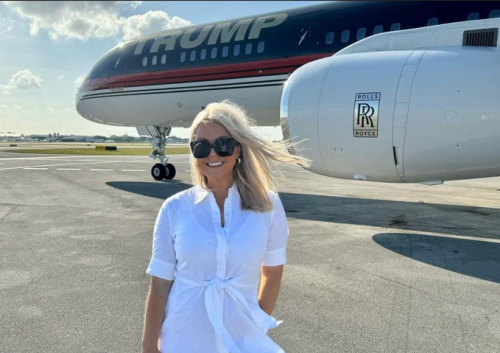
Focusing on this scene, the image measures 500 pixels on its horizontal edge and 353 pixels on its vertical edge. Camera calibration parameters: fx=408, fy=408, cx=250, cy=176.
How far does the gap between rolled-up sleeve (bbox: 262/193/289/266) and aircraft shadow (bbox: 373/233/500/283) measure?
3.71 m

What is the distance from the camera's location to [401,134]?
6082 millimetres

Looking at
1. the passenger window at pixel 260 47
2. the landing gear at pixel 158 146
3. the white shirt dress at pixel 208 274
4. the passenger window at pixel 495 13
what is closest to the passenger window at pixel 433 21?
the passenger window at pixel 495 13

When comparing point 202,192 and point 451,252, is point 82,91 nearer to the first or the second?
point 451,252

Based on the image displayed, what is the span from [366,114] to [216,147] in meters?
4.83

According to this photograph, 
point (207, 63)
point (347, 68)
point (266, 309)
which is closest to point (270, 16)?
point (207, 63)

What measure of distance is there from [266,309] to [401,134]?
4804 mm

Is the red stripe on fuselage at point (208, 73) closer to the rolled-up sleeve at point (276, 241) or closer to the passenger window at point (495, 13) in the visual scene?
the passenger window at point (495, 13)

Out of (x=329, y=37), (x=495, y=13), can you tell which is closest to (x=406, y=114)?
(x=495, y=13)

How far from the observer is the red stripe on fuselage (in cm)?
1034

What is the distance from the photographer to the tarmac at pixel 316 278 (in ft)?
10.8

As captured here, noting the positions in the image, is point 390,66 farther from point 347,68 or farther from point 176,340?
point 176,340

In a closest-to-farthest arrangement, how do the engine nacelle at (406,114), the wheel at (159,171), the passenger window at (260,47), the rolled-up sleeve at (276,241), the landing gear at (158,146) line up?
the rolled-up sleeve at (276,241) < the engine nacelle at (406,114) < the passenger window at (260,47) < the landing gear at (158,146) < the wheel at (159,171)

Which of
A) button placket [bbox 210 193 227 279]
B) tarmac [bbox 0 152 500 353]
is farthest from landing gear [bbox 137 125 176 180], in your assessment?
button placket [bbox 210 193 227 279]

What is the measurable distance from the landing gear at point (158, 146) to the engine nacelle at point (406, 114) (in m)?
8.85
